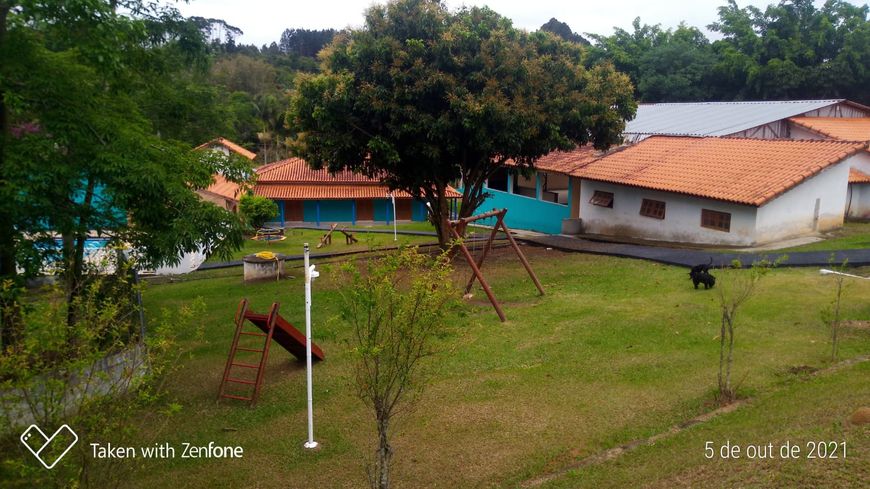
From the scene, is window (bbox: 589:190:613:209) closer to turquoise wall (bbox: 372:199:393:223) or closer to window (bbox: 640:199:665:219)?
window (bbox: 640:199:665:219)

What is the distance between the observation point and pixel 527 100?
64.7ft

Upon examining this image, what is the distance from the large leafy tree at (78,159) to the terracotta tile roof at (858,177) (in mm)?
23907

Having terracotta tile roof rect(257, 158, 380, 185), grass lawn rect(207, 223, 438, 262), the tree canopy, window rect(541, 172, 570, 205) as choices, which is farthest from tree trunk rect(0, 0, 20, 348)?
the tree canopy

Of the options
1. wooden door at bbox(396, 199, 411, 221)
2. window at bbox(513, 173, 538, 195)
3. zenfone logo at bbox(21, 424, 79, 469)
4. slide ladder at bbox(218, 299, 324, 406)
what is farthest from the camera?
wooden door at bbox(396, 199, 411, 221)

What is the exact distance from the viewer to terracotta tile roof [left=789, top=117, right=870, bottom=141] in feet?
96.3

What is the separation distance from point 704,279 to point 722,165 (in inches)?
378

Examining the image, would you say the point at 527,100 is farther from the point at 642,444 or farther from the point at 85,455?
the point at 85,455

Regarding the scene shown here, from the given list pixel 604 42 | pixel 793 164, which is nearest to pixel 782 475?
pixel 793 164

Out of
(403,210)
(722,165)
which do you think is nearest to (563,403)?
(722,165)

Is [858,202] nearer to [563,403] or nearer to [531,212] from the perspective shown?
[531,212]

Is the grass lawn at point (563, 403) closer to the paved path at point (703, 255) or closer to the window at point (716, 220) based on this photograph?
the paved path at point (703, 255)

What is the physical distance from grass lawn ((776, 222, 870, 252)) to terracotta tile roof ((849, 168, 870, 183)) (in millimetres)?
2397

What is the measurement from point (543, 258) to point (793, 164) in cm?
844

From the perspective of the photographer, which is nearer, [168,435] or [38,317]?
[38,317]
